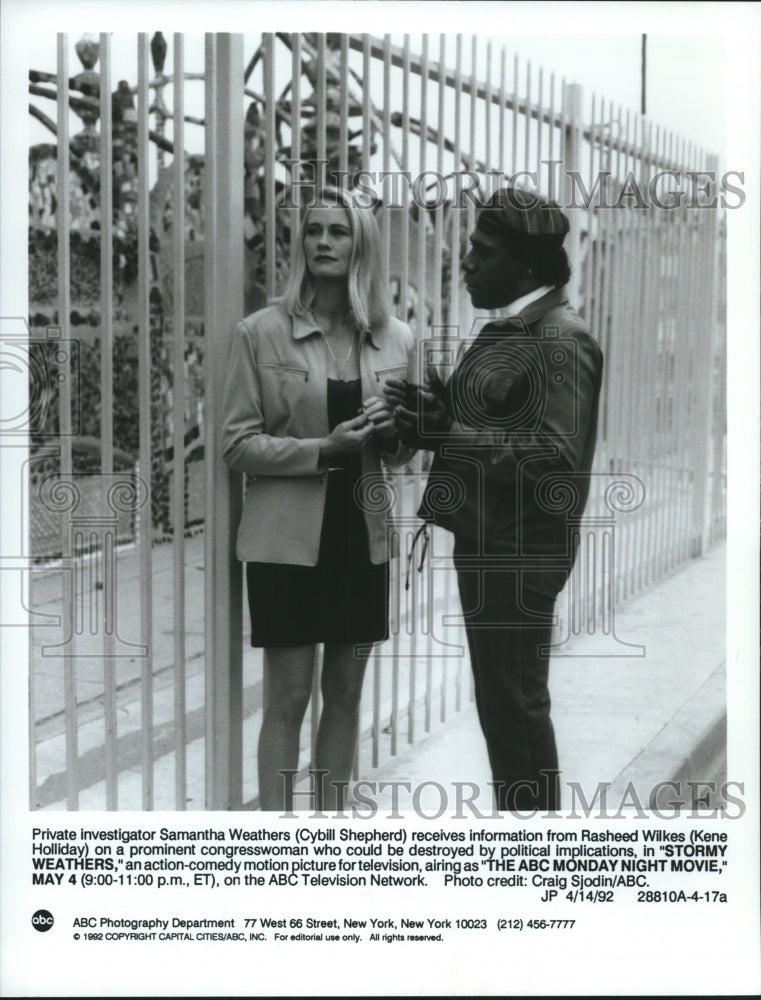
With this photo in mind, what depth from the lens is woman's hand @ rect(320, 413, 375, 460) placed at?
3211 mm

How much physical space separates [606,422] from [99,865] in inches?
147

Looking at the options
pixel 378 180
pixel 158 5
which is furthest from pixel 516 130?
pixel 158 5

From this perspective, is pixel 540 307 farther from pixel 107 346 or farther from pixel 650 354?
pixel 650 354

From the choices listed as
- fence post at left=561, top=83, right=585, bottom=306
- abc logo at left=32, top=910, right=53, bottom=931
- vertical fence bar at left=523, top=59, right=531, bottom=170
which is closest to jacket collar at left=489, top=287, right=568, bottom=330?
vertical fence bar at left=523, top=59, right=531, bottom=170

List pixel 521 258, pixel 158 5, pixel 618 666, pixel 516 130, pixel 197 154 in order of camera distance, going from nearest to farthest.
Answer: pixel 158 5 < pixel 521 258 < pixel 618 666 < pixel 516 130 < pixel 197 154

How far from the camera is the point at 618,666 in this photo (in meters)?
4.15

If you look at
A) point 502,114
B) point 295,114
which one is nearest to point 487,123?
point 502,114

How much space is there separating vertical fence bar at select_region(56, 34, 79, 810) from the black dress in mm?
512

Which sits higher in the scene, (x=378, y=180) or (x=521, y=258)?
(x=378, y=180)

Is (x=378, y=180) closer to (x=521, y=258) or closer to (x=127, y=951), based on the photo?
(x=521, y=258)

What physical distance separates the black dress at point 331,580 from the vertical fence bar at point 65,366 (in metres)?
0.51

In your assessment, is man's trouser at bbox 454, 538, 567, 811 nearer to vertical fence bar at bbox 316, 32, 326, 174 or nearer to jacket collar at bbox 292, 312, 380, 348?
jacket collar at bbox 292, 312, 380, 348

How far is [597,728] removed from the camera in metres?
3.97

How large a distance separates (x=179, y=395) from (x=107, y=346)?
0.95 feet
